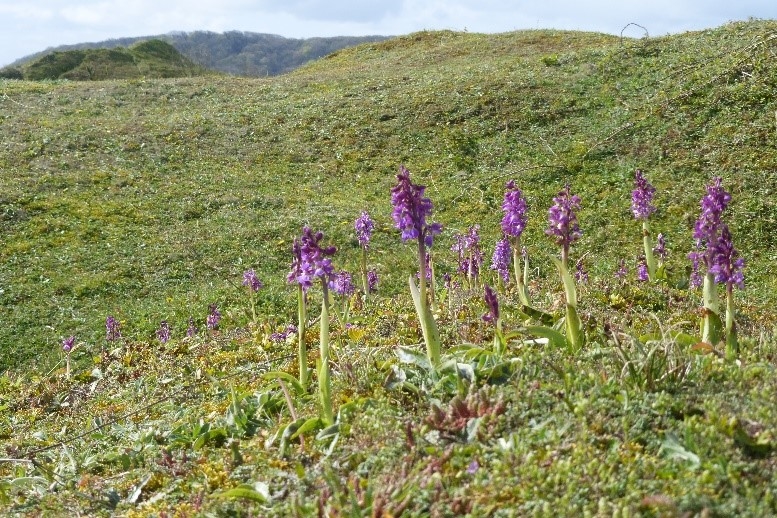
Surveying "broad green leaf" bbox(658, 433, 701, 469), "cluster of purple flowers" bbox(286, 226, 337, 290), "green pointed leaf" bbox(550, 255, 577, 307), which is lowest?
"broad green leaf" bbox(658, 433, 701, 469)

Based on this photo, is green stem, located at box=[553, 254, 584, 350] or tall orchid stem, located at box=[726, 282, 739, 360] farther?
green stem, located at box=[553, 254, 584, 350]

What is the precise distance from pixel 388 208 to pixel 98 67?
2144 inches

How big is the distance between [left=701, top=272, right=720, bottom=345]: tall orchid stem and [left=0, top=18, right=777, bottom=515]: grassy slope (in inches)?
9.7

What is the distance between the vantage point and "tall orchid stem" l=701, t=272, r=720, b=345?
4.66 meters

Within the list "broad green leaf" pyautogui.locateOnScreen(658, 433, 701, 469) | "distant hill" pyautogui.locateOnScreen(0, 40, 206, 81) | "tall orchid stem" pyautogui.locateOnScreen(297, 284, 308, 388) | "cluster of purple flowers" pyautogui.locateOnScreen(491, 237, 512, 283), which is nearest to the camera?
"broad green leaf" pyautogui.locateOnScreen(658, 433, 701, 469)

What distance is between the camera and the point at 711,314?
4.73 metres

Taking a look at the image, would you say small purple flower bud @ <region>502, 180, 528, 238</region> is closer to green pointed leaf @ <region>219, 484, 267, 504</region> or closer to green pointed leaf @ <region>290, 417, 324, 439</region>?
green pointed leaf @ <region>290, 417, 324, 439</region>

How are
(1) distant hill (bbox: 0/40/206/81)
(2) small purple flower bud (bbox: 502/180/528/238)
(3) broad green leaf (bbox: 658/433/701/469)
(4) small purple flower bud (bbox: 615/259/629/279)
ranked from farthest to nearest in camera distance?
(1) distant hill (bbox: 0/40/206/81)
(4) small purple flower bud (bbox: 615/259/629/279)
(2) small purple flower bud (bbox: 502/180/528/238)
(3) broad green leaf (bbox: 658/433/701/469)

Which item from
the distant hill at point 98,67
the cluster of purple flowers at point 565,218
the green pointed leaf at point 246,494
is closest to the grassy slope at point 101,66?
the distant hill at point 98,67

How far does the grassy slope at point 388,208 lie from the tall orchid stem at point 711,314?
0.25 m

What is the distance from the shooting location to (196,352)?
897cm

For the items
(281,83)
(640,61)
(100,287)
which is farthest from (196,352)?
(281,83)

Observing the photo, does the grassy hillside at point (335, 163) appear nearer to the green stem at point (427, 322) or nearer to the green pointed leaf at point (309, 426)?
the green stem at point (427, 322)

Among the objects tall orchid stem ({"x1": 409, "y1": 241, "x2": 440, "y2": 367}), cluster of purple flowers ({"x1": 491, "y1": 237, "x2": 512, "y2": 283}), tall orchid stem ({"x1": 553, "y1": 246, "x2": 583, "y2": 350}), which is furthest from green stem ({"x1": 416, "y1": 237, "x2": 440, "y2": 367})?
cluster of purple flowers ({"x1": 491, "y1": 237, "x2": 512, "y2": 283})
